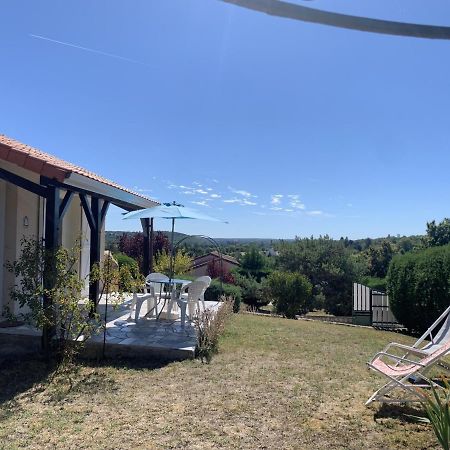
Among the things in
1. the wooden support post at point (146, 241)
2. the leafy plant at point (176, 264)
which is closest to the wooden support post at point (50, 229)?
the wooden support post at point (146, 241)

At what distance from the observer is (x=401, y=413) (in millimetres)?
5105

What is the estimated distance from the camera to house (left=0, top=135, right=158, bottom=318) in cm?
670

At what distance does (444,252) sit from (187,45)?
9.95 metres

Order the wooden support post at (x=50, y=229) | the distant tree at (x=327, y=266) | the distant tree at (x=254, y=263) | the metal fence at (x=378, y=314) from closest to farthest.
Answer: the wooden support post at (x=50, y=229)
the metal fence at (x=378, y=314)
the distant tree at (x=327, y=266)
the distant tree at (x=254, y=263)

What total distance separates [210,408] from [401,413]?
2.36 metres

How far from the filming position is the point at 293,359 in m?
7.57

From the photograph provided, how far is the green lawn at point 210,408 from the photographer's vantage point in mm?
4270

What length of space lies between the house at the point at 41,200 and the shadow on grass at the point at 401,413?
17.5 ft

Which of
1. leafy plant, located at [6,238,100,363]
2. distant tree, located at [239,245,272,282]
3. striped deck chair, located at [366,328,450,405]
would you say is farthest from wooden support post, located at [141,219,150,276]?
distant tree, located at [239,245,272,282]

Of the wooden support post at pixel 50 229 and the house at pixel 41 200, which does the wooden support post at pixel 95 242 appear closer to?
the house at pixel 41 200

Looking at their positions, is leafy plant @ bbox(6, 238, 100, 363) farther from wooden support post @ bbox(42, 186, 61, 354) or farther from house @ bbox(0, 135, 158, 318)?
house @ bbox(0, 135, 158, 318)

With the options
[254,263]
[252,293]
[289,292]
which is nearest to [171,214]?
[289,292]

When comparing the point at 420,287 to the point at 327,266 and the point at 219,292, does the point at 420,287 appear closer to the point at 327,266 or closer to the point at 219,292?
the point at 219,292

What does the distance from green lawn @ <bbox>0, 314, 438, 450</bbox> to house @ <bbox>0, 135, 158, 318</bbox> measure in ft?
7.49
